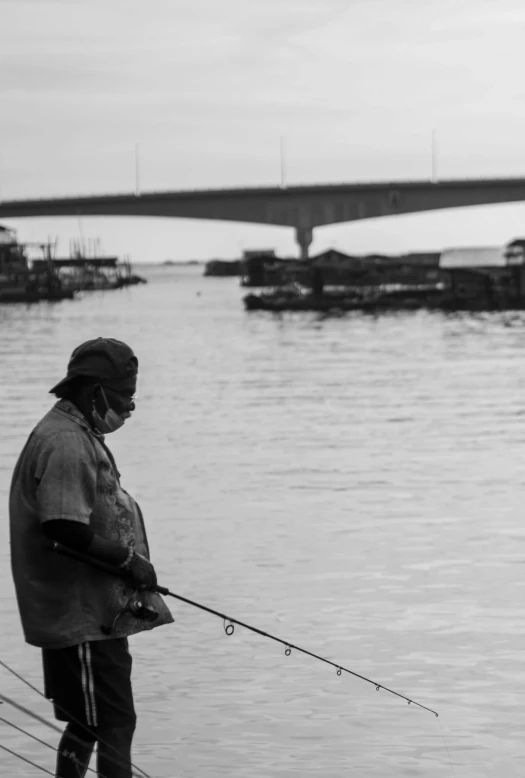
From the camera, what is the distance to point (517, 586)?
10.4 metres

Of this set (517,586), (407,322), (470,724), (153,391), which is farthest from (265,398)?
(407,322)

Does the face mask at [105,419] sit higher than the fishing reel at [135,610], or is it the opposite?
the face mask at [105,419]

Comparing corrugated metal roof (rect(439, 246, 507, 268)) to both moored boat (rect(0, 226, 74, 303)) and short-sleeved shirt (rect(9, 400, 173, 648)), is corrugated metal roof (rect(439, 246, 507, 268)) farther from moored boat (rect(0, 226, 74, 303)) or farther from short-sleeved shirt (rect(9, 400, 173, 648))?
short-sleeved shirt (rect(9, 400, 173, 648))

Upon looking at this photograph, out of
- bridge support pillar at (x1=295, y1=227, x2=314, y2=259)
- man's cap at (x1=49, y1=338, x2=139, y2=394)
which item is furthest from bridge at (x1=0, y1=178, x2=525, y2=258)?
man's cap at (x1=49, y1=338, x2=139, y2=394)

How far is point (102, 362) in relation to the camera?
17.0 feet

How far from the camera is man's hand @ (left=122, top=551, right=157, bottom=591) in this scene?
508 cm

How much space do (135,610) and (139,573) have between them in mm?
151

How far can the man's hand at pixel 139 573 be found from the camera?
5.08m

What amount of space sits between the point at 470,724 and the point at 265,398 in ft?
71.2

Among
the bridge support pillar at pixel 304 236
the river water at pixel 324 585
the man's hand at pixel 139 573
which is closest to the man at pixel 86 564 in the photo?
the man's hand at pixel 139 573

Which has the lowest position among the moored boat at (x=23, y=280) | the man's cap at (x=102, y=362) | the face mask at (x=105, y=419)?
the moored boat at (x=23, y=280)

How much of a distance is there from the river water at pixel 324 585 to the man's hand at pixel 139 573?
76.8 inches

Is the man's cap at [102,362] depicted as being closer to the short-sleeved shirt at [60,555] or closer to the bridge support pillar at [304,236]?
the short-sleeved shirt at [60,555]

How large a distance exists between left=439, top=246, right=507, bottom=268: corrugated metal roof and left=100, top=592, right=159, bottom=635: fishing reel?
106213 millimetres
